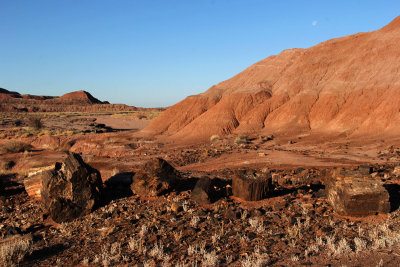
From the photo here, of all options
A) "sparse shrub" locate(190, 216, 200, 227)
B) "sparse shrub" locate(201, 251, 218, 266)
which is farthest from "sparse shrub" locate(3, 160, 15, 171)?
"sparse shrub" locate(201, 251, 218, 266)

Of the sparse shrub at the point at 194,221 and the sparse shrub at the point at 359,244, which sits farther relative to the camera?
the sparse shrub at the point at 194,221

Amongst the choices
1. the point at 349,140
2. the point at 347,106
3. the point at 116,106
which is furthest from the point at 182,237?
the point at 116,106

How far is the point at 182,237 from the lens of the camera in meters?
6.50

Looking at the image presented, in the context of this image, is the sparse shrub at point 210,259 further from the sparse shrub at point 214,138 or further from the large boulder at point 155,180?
the sparse shrub at point 214,138

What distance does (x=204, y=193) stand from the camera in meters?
8.09

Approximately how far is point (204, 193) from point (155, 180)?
5.41ft

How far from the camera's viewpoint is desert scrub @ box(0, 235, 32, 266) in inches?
228

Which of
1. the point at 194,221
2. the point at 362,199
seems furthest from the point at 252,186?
the point at 362,199

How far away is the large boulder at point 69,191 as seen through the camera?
795cm

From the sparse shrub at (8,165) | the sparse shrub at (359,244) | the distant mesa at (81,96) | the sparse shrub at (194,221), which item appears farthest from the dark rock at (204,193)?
the distant mesa at (81,96)

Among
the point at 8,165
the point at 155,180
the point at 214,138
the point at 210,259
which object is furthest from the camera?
the point at 214,138

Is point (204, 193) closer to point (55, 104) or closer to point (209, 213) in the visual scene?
point (209, 213)

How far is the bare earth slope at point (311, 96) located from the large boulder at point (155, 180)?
17877mm

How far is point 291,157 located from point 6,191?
42.6 ft
